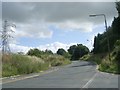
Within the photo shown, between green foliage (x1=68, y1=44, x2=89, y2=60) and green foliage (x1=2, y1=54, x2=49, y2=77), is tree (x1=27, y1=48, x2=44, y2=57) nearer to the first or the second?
green foliage (x1=2, y1=54, x2=49, y2=77)

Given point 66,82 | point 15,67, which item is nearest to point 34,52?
point 15,67

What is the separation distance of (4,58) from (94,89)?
74.2 ft

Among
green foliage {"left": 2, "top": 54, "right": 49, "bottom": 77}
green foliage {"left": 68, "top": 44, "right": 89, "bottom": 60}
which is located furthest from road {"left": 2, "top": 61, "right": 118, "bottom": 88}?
green foliage {"left": 68, "top": 44, "right": 89, "bottom": 60}

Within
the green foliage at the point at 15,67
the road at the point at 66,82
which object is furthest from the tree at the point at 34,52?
the road at the point at 66,82

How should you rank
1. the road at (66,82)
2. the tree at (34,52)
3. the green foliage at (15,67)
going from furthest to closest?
1. the tree at (34,52)
2. the green foliage at (15,67)
3. the road at (66,82)

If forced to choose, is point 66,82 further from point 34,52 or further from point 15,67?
point 34,52

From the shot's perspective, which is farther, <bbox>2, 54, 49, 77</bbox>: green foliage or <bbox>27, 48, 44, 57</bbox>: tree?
<bbox>27, 48, 44, 57</bbox>: tree

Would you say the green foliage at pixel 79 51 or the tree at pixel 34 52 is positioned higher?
the green foliage at pixel 79 51

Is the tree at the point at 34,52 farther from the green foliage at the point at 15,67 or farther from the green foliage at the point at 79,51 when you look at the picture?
the green foliage at the point at 79,51

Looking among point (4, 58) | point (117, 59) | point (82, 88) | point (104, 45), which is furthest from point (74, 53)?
point (82, 88)

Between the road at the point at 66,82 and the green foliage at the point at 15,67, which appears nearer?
the road at the point at 66,82

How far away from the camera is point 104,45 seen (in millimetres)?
111625

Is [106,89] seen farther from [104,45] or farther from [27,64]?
[104,45]

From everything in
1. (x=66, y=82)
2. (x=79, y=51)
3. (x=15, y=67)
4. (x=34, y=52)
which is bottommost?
(x=66, y=82)
